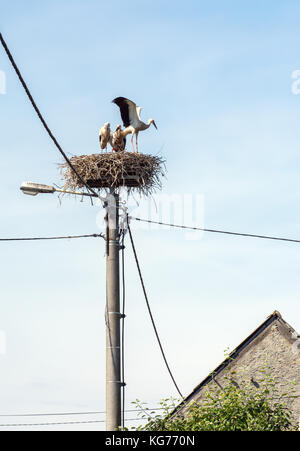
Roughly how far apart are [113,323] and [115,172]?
2.67 metres

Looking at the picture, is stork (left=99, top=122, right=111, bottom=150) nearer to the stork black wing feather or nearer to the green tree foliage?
the stork black wing feather

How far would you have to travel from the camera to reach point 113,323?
11141 mm

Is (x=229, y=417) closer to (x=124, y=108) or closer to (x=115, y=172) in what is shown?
(x=115, y=172)

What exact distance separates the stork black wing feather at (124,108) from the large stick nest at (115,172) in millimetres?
2449

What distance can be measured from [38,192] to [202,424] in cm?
403

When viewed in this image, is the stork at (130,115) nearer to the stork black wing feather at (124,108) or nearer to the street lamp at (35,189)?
the stork black wing feather at (124,108)

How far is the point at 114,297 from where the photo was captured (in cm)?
1131

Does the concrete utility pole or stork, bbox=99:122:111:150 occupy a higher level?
stork, bbox=99:122:111:150

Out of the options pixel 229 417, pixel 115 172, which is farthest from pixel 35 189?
pixel 229 417

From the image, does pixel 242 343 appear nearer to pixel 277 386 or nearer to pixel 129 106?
pixel 277 386

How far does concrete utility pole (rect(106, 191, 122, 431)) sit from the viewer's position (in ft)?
35.6

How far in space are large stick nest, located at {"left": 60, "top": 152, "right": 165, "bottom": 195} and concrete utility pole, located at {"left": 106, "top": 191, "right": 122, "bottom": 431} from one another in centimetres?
103

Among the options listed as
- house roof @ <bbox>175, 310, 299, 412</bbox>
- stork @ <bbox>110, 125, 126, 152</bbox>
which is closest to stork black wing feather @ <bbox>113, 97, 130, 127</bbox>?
stork @ <bbox>110, 125, 126, 152</bbox>
